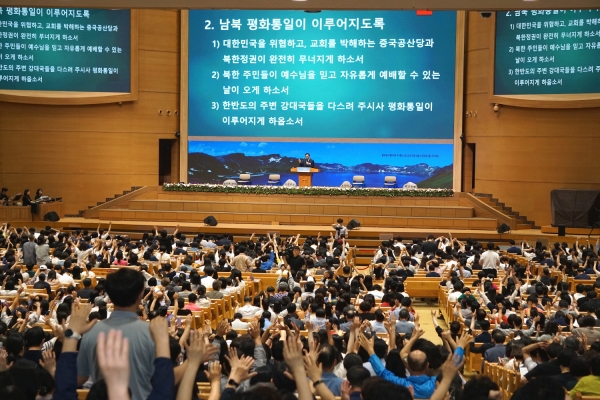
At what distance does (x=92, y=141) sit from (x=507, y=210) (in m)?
12.0

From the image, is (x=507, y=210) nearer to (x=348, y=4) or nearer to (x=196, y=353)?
(x=348, y=4)

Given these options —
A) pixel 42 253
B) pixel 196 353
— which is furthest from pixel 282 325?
pixel 42 253

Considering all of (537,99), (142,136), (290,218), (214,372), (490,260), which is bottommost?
(490,260)

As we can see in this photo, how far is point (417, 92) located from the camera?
80.5 feet

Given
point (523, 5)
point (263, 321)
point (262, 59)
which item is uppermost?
point (262, 59)

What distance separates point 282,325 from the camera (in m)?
8.00

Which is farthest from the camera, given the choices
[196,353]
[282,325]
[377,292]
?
[377,292]

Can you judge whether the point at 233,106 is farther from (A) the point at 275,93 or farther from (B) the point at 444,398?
(B) the point at 444,398

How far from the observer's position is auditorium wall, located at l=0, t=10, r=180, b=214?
969 inches

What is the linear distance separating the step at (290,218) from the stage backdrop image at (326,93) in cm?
303

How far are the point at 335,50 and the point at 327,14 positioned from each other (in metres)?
1.06

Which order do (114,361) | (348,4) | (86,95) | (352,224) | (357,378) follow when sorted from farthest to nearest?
(86,95) < (352,224) < (348,4) < (357,378) < (114,361)

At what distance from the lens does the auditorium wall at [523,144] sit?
22078 millimetres

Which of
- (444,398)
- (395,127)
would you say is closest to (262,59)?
(395,127)
